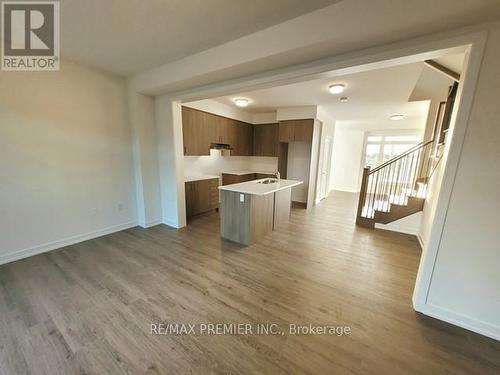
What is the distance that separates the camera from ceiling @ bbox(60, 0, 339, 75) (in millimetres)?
1726

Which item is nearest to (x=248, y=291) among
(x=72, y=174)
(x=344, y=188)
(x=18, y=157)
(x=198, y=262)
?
(x=198, y=262)

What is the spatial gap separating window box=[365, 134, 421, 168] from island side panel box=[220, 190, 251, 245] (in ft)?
23.1

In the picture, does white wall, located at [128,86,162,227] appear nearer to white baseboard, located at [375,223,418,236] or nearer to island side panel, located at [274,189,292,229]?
island side panel, located at [274,189,292,229]

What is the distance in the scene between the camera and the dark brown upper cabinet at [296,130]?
5.11 meters

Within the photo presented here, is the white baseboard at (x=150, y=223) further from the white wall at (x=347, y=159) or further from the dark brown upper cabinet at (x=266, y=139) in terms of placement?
the white wall at (x=347, y=159)

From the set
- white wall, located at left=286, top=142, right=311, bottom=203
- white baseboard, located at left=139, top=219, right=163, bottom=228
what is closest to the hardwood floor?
white baseboard, located at left=139, top=219, right=163, bottom=228

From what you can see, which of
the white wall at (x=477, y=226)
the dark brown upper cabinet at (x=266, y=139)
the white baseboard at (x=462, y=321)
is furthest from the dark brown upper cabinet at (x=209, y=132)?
the white baseboard at (x=462, y=321)

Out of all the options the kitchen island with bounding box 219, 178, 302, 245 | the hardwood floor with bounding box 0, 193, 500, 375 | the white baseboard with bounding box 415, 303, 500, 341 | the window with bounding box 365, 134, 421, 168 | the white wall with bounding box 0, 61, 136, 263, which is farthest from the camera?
the window with bounding box 365, 134, 421, 168

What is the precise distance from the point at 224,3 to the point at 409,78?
3020 millimetres

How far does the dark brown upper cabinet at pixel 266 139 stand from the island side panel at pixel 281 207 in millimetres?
2197

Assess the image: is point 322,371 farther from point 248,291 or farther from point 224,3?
point 224,3

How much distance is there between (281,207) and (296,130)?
2.38 meters

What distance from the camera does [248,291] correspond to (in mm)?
2178

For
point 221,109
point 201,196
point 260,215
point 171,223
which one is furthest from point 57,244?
point 221,109
